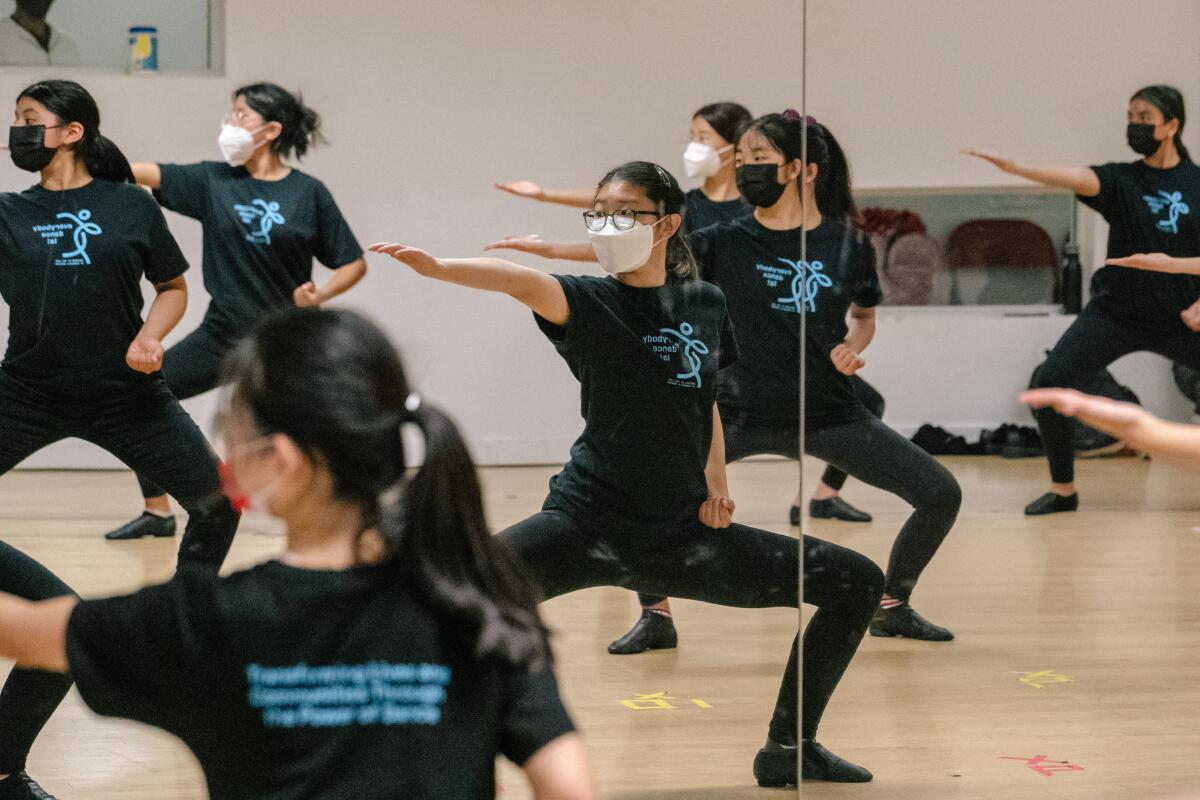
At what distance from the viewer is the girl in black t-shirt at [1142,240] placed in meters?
2.37

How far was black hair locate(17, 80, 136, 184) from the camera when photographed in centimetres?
215

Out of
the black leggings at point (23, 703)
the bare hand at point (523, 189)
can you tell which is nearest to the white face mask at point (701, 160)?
the bare hand at point (523, 189)

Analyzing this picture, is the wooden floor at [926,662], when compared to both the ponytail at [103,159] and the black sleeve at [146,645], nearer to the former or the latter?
the ponytail at [103,159]

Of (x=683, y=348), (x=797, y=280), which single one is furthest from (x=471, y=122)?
(x=797, y=280)

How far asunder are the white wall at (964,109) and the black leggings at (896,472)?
0.06 meters

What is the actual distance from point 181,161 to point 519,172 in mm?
533

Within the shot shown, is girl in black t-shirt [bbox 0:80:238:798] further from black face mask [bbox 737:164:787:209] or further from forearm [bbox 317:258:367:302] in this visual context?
black face mask [bbox 737:164:787:209]

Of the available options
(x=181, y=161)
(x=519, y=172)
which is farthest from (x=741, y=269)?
(x=181, y=161)

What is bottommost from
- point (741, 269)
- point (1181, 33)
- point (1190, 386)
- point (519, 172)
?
point (1190, 386)

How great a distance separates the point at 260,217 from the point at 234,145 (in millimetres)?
117

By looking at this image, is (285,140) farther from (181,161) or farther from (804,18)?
(804,18)

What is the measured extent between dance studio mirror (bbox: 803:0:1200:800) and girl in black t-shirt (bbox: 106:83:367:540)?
87cm

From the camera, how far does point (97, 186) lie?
215 cm

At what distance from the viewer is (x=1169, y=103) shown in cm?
239
